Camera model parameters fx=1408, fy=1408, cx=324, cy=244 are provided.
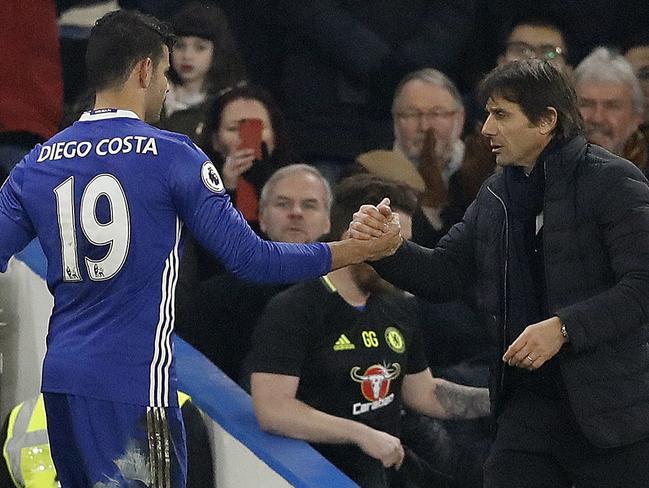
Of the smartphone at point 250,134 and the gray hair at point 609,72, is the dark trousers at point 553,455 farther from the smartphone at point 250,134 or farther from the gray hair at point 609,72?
the gray hair at point 609,72

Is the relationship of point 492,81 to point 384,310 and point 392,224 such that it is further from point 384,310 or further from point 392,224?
point 384,310

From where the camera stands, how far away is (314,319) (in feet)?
16.0

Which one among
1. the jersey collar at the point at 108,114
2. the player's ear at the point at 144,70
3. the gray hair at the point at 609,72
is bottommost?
the jersey collar at the point at 108,114

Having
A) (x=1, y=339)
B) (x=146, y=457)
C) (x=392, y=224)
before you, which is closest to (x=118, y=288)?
(x=146, y=457)

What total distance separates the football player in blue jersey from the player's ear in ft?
0.07

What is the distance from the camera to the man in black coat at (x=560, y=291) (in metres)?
3.59

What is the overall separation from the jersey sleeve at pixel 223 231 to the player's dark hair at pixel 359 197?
1.30 m

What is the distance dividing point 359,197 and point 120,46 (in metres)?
1.60

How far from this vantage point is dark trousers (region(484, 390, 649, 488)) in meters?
3.68

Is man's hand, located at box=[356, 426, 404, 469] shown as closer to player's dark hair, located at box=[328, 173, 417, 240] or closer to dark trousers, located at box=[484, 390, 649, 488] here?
player's dark hair, located at box=[328, 173, 417, 240]

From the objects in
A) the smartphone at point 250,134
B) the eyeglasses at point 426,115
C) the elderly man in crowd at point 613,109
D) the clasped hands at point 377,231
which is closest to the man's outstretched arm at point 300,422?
the clasped hands at point 377,231

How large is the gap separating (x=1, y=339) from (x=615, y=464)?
2574mm

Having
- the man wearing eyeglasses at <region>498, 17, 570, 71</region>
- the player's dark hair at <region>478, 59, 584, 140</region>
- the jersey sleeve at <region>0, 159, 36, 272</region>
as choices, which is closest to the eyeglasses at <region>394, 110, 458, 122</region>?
the man wearing eyeglasses at <region>498, 17, 570, 71</region>

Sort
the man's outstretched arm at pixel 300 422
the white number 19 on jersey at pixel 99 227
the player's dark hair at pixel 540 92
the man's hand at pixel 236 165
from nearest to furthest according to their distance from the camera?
the white number 19 on jersey at pixel 99 227 < the player's dark hair at pixel 540 92 < the man's outstretched arm at pixel 300 422 < the man's hand at pixel 236 165
